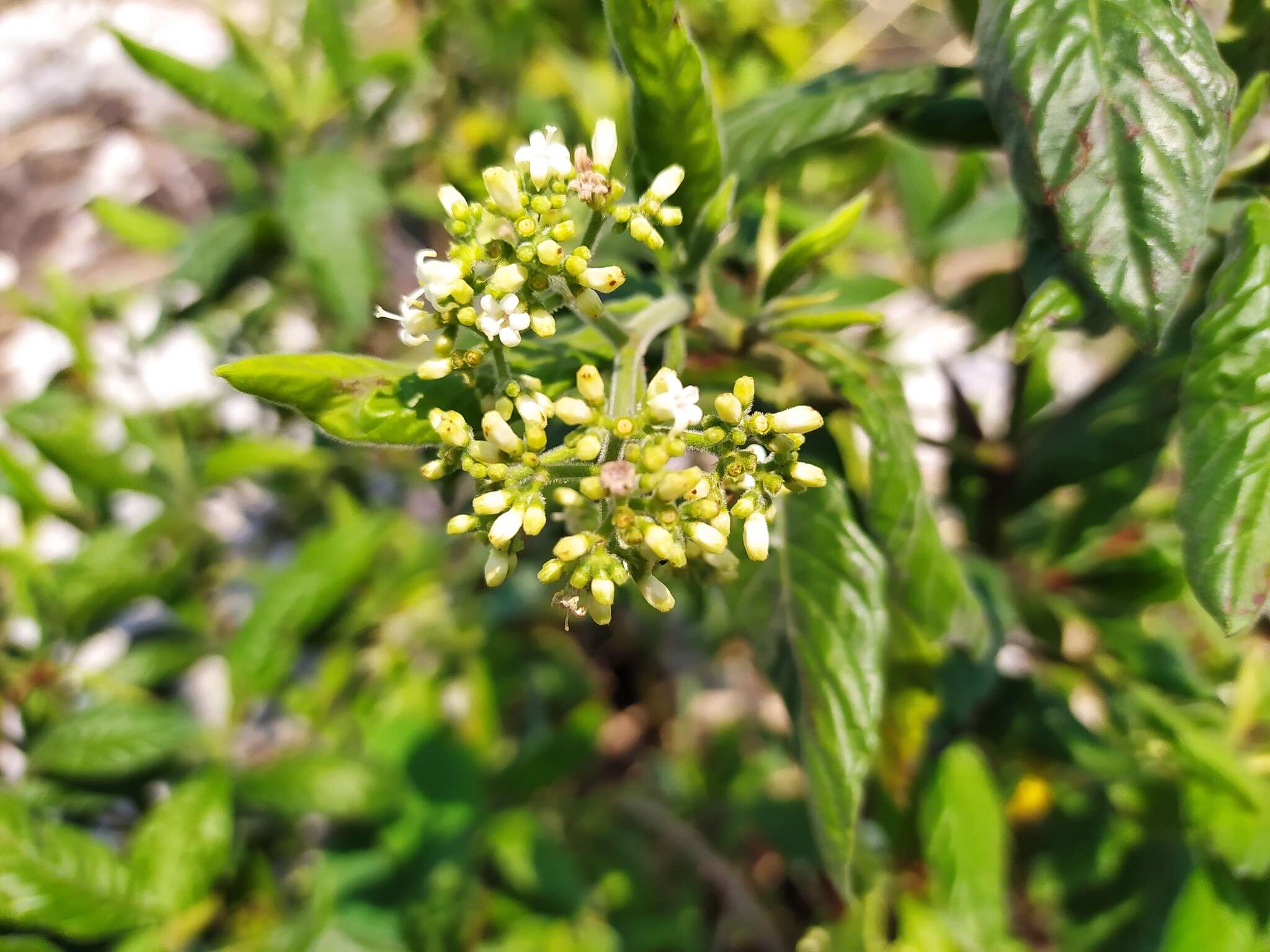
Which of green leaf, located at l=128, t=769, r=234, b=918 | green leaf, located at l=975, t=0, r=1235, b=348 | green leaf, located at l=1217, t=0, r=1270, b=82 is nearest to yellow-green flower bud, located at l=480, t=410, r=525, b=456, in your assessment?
green leaf, located at l=975, t=0, r=1235, b=348

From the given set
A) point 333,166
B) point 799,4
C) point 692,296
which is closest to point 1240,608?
point 692,296

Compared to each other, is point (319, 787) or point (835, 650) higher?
point (835, 650)

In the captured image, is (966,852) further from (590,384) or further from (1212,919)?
(590,384)

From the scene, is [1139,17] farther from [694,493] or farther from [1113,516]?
[1113,516]

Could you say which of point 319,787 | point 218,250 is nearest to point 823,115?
point 218,250

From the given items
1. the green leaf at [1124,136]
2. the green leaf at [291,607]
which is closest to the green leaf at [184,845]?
the green leaf at [291,607]

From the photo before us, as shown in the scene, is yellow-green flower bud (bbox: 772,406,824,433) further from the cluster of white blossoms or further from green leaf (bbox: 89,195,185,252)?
green leaf (bbox: 89,195,185,252)

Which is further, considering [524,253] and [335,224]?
[335,224]
